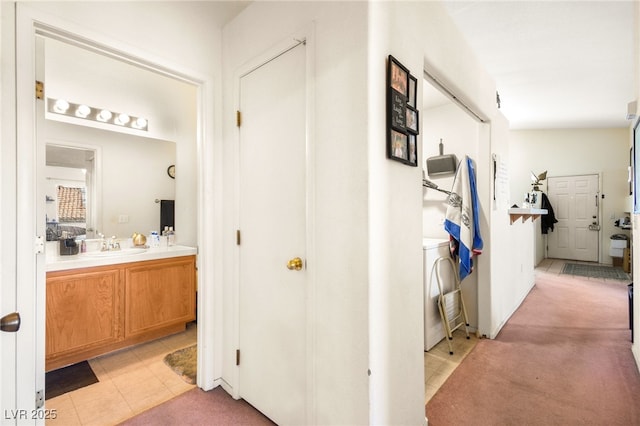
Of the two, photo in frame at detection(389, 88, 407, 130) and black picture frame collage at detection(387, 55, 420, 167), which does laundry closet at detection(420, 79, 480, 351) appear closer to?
black picture frame collage at detection(387, 55, 420, 167)

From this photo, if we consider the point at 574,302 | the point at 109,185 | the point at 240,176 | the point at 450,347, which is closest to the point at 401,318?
the point at 240,176

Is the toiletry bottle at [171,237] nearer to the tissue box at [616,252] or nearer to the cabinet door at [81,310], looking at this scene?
the cabinet door at [81,310]

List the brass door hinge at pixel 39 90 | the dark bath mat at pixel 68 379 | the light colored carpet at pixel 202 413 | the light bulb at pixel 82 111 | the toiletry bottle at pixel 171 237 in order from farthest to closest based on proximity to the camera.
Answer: the toiletry bottle at pixel 171 237 < the light bulb at pixel 82 111 < the dark bath mat at pixel 68 379 < the light colored carpet at pixel 202 413 < the brass door hinge at pixel 39 90

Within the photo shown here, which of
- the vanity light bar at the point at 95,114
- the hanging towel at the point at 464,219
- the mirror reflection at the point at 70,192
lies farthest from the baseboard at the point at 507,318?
the vanity light bar at the point at 95,114

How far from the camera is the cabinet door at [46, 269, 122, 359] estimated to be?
6.86 feet

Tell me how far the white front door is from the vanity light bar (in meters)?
7.98

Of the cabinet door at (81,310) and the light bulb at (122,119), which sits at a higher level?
the light bulb at (122,119)

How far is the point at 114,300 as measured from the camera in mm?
2383

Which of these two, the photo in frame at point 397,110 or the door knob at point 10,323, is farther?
the photo in frame at point 397,110

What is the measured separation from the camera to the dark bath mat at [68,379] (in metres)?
1.96

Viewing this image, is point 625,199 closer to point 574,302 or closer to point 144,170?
point 574,302

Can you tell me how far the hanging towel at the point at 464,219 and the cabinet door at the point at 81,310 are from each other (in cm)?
290

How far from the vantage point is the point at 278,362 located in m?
1.60

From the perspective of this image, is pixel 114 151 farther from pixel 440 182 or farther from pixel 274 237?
pixel 440 182
